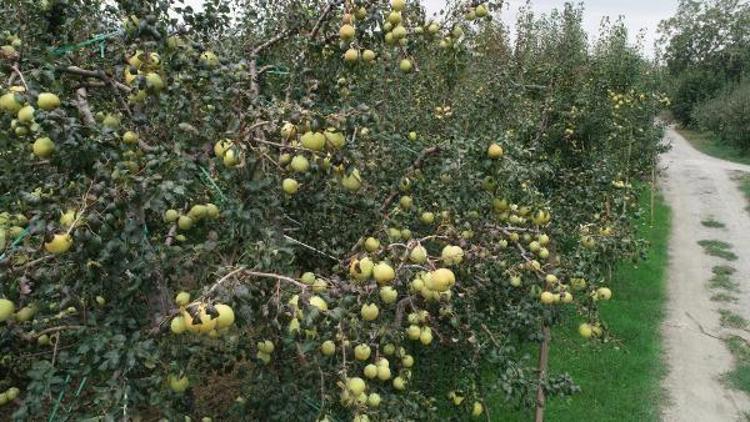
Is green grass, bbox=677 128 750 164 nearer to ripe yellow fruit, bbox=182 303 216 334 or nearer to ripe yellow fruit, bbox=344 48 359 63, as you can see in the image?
ripe yellow fruit, bbox=344 48 359 63

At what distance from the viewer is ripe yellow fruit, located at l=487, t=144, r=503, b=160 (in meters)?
2.70

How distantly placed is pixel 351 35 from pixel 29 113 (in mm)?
1376

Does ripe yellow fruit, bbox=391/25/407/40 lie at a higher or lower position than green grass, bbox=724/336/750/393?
higher

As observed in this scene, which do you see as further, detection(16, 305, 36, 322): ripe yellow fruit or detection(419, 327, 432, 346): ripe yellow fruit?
Result: detection(419, 327, 432, 346): ripe yellow fruit

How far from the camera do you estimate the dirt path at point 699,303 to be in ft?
20.9

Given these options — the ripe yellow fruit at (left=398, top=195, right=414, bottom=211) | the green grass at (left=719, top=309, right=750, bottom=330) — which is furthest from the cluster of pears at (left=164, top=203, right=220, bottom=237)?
the green grass at (left=719, top=309, right=750, bottom=330)

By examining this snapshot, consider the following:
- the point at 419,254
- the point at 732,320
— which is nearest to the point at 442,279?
the point at 419,254

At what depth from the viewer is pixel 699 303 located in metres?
9.05

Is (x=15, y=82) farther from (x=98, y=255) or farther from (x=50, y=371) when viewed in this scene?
(x=50, y=371)

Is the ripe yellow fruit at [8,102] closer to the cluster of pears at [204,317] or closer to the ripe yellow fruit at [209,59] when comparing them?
the ripe yellow fruit at [209,59]

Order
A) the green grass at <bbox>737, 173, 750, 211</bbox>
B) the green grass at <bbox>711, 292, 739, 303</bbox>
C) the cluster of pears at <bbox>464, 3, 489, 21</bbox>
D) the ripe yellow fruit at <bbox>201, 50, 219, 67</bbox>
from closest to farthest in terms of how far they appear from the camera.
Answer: the ripe yellow fruit at <bbox>201, 50, 219, 67</bbox> → the cluster of pears at <bbox>464, 3, 489, 21</bbox> → the green grass at <bbox>711, 292, 739, 303</bbox> → the green grass at <bbox>737, 173, 750, 211</bbox>

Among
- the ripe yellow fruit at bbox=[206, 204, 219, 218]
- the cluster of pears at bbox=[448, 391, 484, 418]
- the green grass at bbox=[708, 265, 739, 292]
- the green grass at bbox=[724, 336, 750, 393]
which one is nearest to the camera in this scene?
the ripe yellow fruit at bbox=[206, 204, 219, 218]

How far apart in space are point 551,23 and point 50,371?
36.3 ft

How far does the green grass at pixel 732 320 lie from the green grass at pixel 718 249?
123 inches
